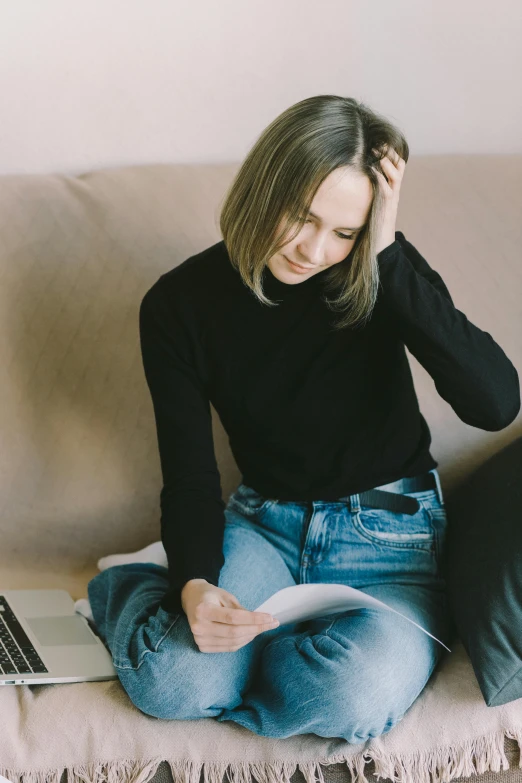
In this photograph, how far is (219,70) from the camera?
1.67m

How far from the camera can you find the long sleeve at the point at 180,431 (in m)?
1.23

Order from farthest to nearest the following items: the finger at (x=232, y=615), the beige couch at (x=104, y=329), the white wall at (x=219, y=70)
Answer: the white wall at (x=219, y=70)
the beige couch at (x=104, y=329)
the finger at (x=232, y=615)

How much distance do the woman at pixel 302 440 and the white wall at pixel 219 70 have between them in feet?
1.65

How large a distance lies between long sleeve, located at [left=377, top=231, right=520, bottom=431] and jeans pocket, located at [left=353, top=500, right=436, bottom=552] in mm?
190

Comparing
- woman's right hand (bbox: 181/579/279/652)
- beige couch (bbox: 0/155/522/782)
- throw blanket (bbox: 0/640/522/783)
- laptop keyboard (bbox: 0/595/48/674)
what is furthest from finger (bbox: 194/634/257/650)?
beige couch (bbox: 0/155/522/782)

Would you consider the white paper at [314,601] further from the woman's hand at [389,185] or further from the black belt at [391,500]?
the woman's hand at [389,185]

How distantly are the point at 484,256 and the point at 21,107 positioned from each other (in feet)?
2.99

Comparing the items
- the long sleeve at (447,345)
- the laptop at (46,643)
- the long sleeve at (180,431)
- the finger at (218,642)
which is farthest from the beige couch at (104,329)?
the finger at (218,642)

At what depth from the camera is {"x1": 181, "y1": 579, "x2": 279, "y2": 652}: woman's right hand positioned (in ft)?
3.38

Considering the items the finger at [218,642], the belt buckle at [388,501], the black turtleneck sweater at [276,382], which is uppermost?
the black turtleneck sweater at [276,382]

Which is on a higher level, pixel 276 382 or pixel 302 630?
pixel 276 382

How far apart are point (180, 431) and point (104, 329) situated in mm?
327

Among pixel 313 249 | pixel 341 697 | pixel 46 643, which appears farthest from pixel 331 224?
pixel 46 643

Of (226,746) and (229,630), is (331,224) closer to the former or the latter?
(229,630)
